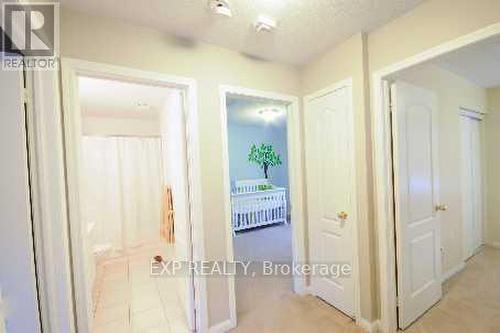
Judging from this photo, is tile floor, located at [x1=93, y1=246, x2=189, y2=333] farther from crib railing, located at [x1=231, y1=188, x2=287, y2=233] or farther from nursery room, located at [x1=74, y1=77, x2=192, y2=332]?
crib railing, located at [x1=231, y1=188, x2=287, y2=233]

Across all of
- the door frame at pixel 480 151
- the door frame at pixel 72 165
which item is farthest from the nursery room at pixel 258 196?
the door frame at pixel 480 151

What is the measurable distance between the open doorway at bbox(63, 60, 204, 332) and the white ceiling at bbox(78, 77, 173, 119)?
12 millimetres

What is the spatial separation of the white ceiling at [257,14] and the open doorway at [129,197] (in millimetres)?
350

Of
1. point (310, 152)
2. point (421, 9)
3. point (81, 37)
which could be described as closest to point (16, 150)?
point (81, 37)

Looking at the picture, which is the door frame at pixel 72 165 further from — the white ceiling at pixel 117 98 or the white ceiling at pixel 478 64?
the white ceiling at pixel 478 64

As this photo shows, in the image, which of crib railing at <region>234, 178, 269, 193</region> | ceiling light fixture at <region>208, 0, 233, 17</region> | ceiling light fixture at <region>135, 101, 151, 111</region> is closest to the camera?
ceiling light fixture at <region>208, 0, 233, 17</region>

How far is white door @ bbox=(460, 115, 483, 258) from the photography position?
315cm

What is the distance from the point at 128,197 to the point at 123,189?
16 cm

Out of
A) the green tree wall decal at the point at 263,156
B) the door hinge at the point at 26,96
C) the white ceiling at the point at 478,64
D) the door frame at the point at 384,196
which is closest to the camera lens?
the door hinge at the point at 26,96

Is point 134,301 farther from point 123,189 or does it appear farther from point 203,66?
point 203,66

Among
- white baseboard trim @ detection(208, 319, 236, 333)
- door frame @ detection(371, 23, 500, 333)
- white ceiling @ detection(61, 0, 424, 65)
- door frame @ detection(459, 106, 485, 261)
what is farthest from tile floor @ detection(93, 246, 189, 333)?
door frame @ detection(459, 106, 485, 261)

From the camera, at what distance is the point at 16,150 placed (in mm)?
1157

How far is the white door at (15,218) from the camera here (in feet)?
3.65

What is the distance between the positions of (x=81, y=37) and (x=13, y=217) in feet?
3.55
